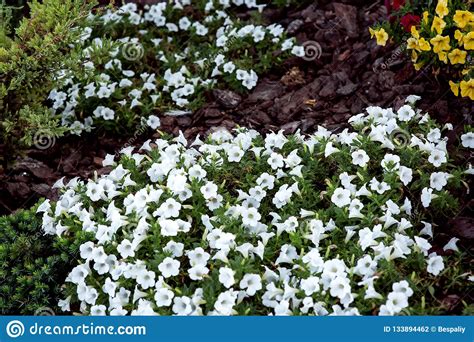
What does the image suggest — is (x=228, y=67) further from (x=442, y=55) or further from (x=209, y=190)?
(x=209, y=190)

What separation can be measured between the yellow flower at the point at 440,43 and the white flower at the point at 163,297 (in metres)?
2.53

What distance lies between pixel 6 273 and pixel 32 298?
25cm

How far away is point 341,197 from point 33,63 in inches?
92.7

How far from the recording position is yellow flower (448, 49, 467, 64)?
5.30m

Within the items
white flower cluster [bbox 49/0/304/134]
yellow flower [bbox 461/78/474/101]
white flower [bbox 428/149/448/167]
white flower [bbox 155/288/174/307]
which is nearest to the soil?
white flower cluster [bbox 49/0/304/134]

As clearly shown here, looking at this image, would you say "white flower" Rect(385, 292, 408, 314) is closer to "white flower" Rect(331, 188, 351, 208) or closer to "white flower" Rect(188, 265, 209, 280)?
"white flower" Rect(331, 188, 351, 208)

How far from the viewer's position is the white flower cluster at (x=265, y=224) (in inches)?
167

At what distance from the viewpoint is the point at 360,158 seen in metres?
4.93

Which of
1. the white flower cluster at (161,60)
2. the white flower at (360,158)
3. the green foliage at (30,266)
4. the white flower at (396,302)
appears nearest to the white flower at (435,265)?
the white flower at (396,302)

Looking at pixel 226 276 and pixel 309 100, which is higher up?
pixel 226 276

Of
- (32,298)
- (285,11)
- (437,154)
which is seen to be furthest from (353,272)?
(285,11)

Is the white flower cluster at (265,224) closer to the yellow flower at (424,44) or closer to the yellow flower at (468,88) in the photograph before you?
the yellow flower at (468,88)

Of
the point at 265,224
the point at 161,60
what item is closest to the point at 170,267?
the point at 265,224

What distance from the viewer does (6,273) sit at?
15.3 ft
